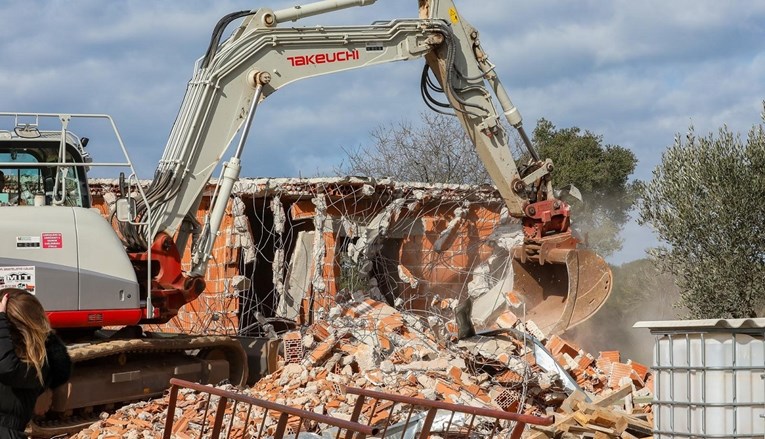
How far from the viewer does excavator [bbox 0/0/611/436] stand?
9.97 m

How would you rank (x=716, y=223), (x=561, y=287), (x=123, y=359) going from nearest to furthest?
1. (x=123, y=359)
2. (x=561, y=287)
3. (x=716, y=223)

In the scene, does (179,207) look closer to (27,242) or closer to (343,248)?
(27,242)

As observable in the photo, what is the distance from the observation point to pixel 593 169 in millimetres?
31250

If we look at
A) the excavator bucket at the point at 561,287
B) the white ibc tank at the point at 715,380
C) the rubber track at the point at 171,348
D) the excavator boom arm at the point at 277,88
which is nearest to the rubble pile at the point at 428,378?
the rubber track at the point at 171,348

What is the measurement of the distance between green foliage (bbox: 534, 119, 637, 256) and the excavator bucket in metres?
16.7

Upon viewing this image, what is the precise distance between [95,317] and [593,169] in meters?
→ 23.3

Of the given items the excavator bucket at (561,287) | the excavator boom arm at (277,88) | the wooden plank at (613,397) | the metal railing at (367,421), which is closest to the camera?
the metal railing at (367,421)

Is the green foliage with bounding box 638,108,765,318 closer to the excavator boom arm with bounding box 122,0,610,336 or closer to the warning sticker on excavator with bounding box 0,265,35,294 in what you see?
the excavator boom arm with bounding box 122,0,610,336

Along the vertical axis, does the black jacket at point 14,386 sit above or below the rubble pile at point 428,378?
above

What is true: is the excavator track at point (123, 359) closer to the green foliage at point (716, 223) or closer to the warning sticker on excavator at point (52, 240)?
the warning sticker on excavator at point (52, 240)

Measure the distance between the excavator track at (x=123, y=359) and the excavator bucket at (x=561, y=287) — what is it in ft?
14.0

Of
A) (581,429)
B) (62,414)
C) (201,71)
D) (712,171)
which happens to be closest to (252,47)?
(201,71)

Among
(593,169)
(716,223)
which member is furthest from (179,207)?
(593,169)

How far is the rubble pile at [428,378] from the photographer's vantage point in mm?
9906
